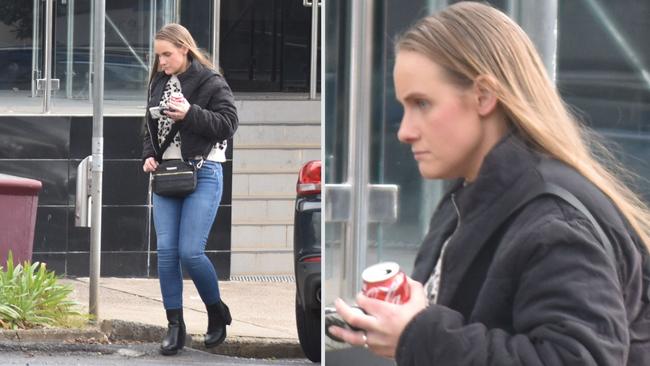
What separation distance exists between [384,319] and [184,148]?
5522mm

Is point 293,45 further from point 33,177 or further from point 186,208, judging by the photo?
point 186,208

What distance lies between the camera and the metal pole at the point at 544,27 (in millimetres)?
3426

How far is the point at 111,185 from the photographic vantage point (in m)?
11.2

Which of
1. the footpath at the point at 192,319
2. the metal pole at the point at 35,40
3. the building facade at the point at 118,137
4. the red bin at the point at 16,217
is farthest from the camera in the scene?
the metal pole at the point at 35,40

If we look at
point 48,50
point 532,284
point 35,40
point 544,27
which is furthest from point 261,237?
point 532,284

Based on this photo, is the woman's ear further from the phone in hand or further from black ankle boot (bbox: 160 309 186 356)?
black ankle boot (bbox: 160 309 186 356)

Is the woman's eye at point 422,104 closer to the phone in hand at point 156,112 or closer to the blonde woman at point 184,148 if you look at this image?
the blonde woman at point 184,148

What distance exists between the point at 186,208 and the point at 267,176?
466 centimetres

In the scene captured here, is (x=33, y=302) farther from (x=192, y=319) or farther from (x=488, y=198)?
(x=488, y=198)

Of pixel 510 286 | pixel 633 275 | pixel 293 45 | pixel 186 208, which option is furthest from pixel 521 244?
pixel 293 45

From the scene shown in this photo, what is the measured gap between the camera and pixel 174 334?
7883 mm

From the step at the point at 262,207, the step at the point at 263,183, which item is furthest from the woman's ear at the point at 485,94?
the step at the point at 263,183

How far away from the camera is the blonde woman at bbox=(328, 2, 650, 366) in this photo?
6.81 ft

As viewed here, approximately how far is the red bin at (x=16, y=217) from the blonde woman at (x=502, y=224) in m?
7.19
